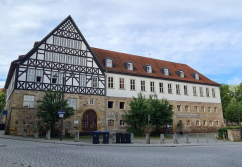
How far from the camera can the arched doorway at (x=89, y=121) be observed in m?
29.5

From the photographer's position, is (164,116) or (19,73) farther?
(164,116)

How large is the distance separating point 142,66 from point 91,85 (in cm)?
1130

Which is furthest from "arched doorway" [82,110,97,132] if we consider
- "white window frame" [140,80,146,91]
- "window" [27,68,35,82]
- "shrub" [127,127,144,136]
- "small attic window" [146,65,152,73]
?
"small attic window" [146,65,152,73]

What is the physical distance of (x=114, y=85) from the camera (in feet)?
108

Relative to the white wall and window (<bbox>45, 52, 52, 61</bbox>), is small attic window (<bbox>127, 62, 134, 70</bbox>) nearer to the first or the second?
the white wall

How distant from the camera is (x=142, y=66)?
1497 inches

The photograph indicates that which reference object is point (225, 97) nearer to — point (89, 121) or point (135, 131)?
point (135, 131)

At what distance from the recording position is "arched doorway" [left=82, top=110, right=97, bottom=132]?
96.7ft

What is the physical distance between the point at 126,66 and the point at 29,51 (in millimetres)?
15048

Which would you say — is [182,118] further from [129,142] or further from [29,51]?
[29,51]

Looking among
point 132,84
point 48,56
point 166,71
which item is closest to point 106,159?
point 48,56

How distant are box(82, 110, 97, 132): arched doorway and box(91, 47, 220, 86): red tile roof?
23.3ft

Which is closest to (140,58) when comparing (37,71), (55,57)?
(55,57)

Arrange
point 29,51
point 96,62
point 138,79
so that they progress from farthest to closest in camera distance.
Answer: point 138,79, point 96,62, point 29,51
